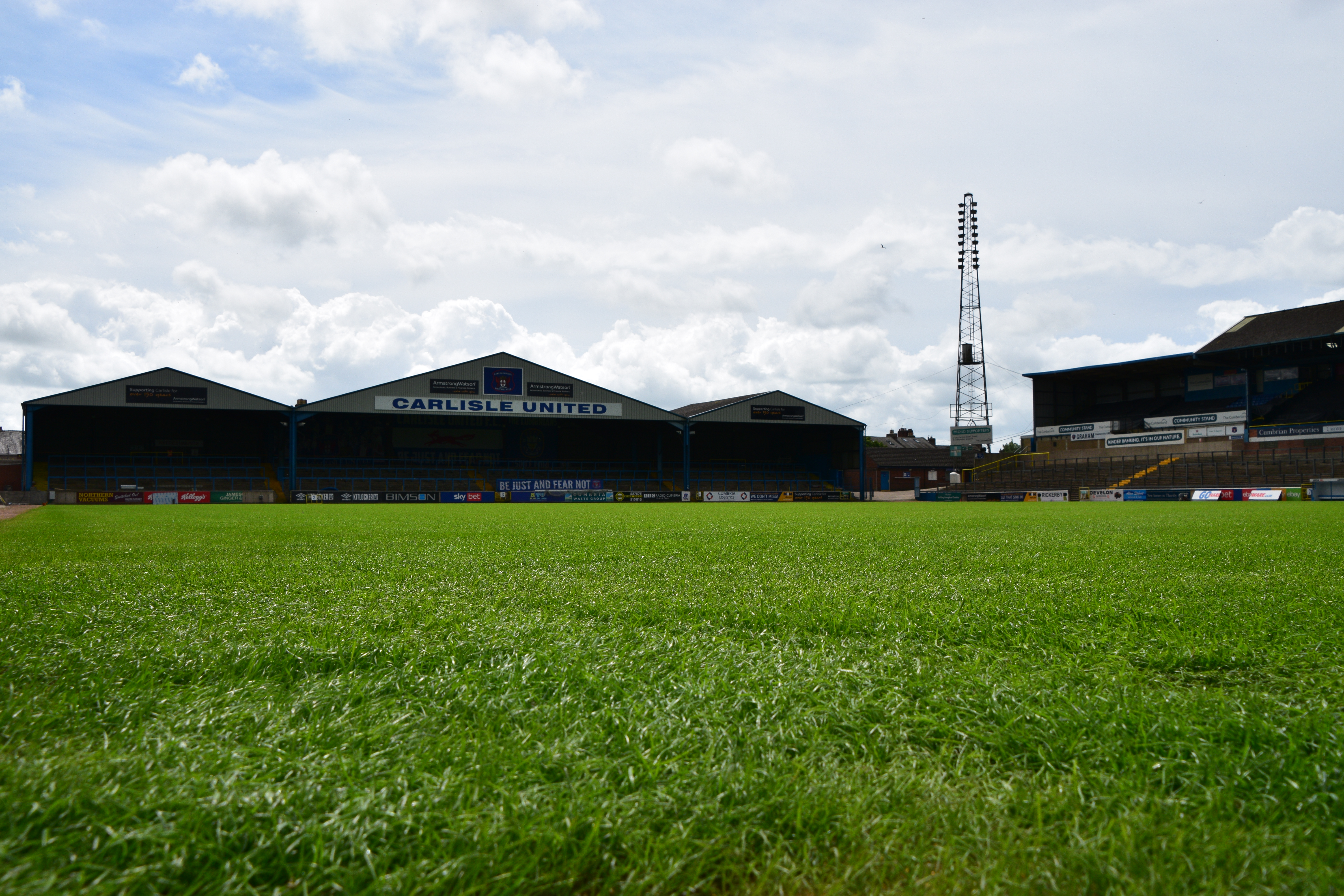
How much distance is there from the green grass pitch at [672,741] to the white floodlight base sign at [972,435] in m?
53.0

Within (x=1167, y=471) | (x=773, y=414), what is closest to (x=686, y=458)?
(x=773, y=414)

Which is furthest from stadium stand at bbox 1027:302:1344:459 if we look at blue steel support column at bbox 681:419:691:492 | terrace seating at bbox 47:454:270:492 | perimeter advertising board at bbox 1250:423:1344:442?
terrace seating at bbox 47:454:270:492

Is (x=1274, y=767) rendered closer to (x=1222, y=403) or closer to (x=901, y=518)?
(x=901, y=518)

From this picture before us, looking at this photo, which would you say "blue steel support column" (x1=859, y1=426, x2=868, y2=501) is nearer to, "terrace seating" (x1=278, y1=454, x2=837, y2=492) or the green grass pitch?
"terrace seating" (x1=278, y1=454, x2=837, y2=492)

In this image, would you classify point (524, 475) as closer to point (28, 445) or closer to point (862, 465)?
point (862, 465)

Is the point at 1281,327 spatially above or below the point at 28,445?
above

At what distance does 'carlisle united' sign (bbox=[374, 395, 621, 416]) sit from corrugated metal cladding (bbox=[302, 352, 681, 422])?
0.04m

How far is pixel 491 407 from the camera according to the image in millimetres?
40094

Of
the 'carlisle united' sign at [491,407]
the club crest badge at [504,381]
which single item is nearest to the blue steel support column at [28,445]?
the 'carlisle united' sign at [491,407]

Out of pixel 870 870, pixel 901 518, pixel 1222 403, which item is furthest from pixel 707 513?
pixel 1222 403

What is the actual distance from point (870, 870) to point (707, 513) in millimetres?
20707

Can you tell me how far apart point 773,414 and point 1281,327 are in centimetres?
3157

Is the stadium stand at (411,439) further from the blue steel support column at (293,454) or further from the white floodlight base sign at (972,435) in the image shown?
the white floodlight base sign at (972,435)

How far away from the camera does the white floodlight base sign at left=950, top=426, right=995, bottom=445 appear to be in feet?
178
